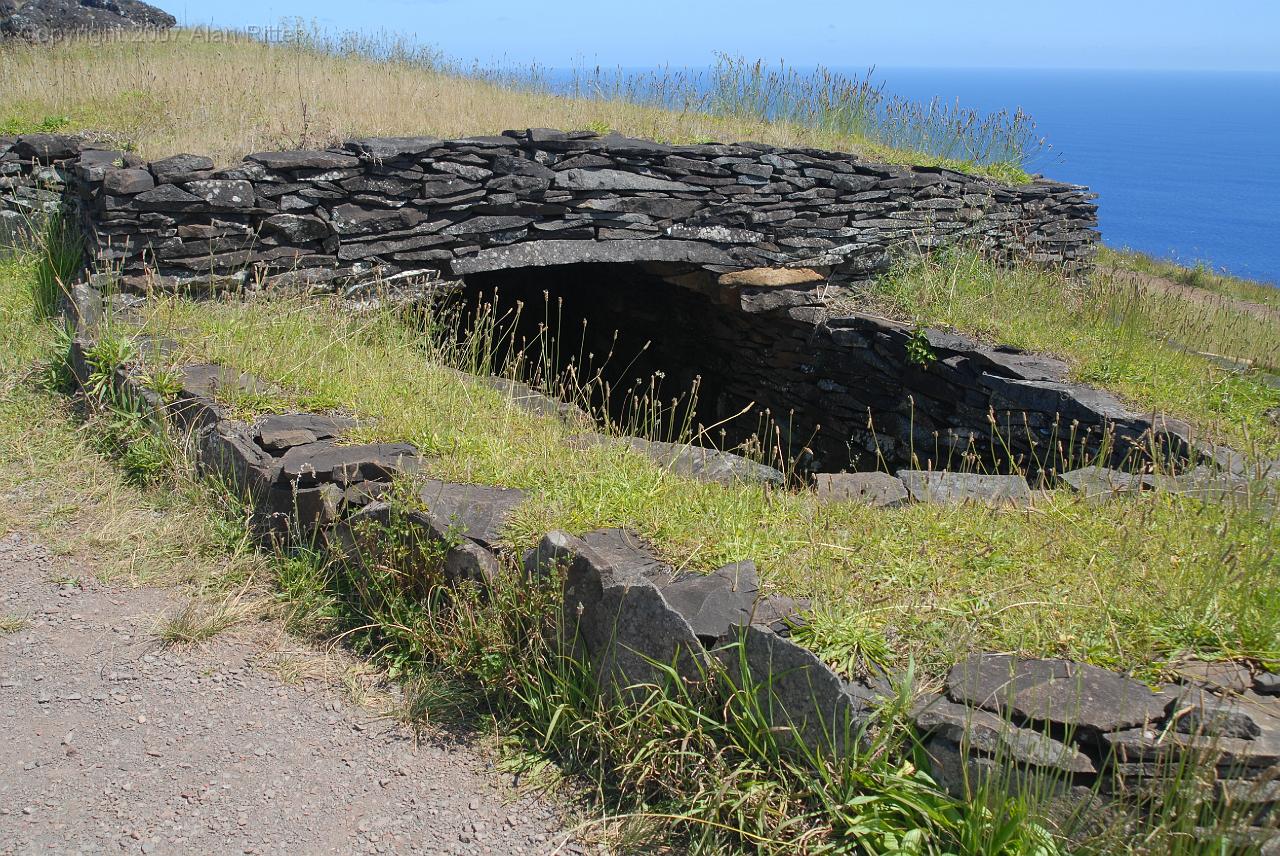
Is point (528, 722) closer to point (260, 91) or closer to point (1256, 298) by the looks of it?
point (260, 91)

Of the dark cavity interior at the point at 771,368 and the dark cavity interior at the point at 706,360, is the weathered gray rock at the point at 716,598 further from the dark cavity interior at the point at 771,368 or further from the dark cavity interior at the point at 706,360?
the dark cavity interior at the point at 706,360

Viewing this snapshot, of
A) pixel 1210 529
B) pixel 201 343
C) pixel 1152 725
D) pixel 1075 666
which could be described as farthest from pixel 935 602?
pixel 201 343

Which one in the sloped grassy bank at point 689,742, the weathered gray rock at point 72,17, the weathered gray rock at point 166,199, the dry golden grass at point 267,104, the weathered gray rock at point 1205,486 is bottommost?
the sloped grassy bank at point 689,742

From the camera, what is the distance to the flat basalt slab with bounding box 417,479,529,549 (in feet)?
11.6

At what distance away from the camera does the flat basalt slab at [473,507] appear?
11.6ft

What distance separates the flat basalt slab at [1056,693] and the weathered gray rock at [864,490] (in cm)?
135

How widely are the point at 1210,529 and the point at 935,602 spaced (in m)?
1.23

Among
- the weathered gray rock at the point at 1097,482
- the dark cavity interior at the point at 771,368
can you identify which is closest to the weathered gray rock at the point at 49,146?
the dark cavity interior at the point at 771,368

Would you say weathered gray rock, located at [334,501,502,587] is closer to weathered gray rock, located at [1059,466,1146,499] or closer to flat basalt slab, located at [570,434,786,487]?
flat basalt slab, located at [570,434,786,487]

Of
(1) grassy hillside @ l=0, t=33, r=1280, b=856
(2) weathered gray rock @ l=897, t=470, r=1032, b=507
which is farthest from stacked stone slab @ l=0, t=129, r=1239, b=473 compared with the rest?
(2) weathered gray rock @ l=897, t=470, r=1032, b=507

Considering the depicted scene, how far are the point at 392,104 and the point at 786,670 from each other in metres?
6.57

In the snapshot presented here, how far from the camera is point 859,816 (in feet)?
8.25

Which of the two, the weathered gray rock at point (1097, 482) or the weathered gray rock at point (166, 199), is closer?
the weathered gray rock at point (1097, 482)

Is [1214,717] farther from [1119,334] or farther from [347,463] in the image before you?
[1119,334]
